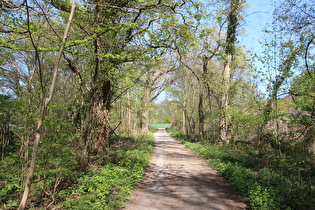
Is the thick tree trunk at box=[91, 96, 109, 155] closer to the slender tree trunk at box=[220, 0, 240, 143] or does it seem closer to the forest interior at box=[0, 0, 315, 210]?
the forest interior at box=[0, 0, 315, 210]

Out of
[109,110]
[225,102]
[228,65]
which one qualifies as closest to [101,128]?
[109,110]

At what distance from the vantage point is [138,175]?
22.4ft

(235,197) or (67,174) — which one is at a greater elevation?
(67,174)

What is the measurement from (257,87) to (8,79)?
13.3 meters

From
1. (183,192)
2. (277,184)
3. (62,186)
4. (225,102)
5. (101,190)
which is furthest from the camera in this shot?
(225,102)

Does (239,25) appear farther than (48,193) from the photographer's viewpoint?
Yes

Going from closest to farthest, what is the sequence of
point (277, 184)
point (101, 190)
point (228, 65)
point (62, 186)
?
point (101, 190) < point (62, 186) < point (277, 184) < point (228, 65)

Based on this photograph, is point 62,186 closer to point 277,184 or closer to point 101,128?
point 101,128

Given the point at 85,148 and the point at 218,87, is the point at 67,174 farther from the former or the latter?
the point at 218,87

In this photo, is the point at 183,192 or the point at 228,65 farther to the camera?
the point at 228,65

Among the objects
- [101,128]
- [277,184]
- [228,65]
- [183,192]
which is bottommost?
[183,192]

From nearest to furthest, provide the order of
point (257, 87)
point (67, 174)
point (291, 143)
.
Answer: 1. point (67, 174)
2. point (291, 143)
3. point (257, 87)

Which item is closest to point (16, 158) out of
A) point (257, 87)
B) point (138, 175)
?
point (138, 175)

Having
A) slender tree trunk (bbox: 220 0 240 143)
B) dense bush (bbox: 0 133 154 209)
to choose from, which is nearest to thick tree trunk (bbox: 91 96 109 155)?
dense bush (bbox: 0 133 154 209)
